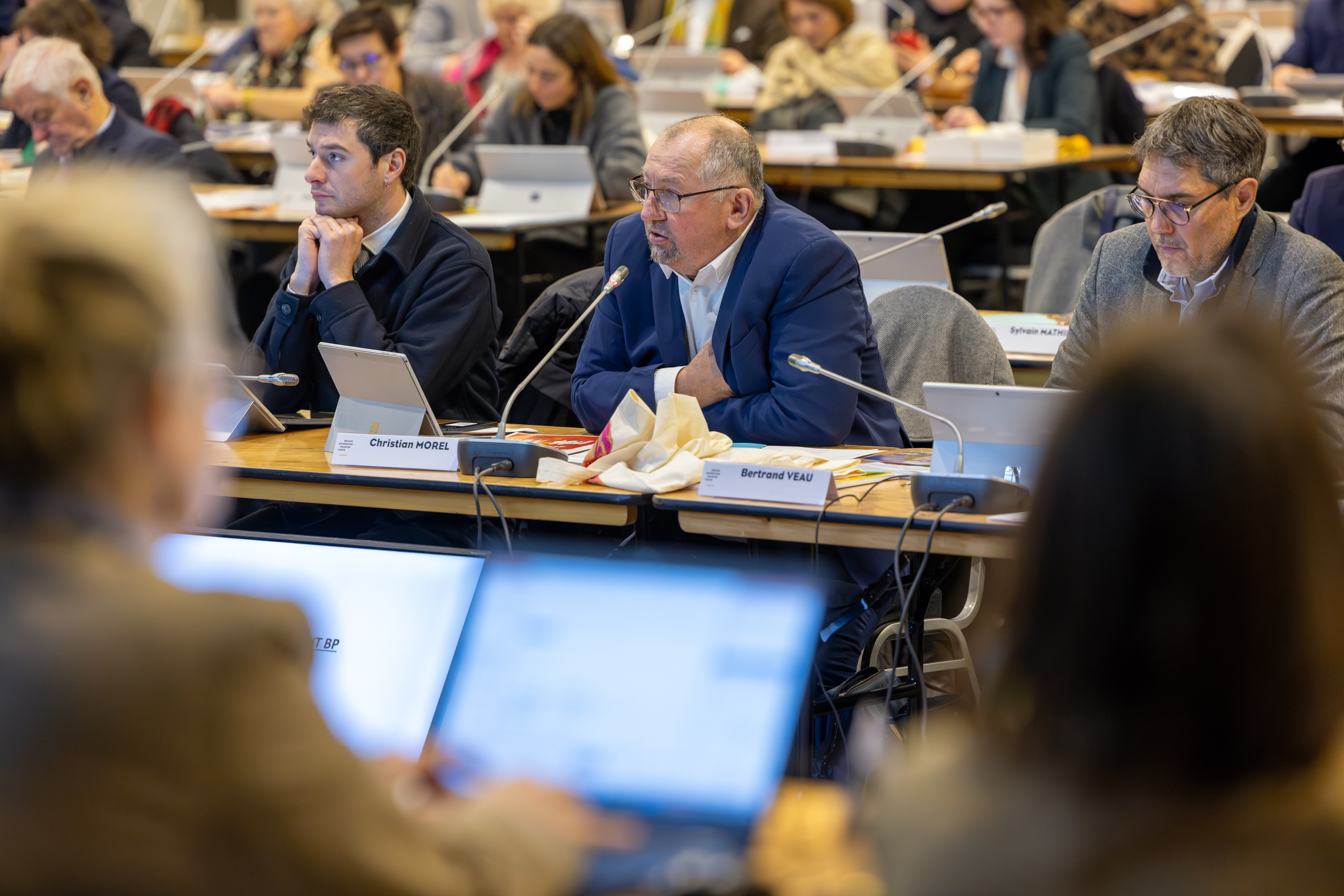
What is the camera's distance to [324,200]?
300 cm

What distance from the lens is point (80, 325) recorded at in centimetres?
87

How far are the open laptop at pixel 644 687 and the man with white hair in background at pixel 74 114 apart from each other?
124 inches

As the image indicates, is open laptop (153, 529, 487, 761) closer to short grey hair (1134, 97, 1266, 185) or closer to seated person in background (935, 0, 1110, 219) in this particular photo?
short grey hair (1134, 97, 1266, 185)

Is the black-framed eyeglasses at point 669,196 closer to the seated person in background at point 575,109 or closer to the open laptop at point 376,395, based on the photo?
the open laptop at point 376,395

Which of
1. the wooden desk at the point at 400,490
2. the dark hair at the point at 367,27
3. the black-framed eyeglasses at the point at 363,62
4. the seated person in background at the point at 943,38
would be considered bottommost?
the seated person in background at the point at 943,38

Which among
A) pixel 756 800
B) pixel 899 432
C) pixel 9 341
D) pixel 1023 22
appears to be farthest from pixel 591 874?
pixel 1023 22

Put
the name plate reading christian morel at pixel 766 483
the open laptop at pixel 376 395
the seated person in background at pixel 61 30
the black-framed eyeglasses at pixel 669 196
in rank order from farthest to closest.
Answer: the seated person in background at pixel 61 30 < the black-framed eyeglasses at pixel 669 196 < the open laptop at pixel 376 395 < the name plate reading christian morel at pixel 766 483

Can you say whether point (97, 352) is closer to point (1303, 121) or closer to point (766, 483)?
point (766, 483)

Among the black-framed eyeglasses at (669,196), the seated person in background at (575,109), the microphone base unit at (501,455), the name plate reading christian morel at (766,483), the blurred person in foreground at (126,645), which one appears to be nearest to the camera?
the blurred person in foreground at (126,645)

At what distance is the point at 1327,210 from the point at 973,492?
6.72 ft

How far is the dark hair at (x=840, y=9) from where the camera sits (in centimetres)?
652

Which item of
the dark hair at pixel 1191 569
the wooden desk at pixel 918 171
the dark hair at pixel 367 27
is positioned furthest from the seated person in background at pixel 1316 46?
the dark hair at pixel 1191 569

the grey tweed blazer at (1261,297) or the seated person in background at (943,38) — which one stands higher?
the grey tweed blazer at (1261,297)

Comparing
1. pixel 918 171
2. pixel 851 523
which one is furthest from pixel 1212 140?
pixel 918 171
